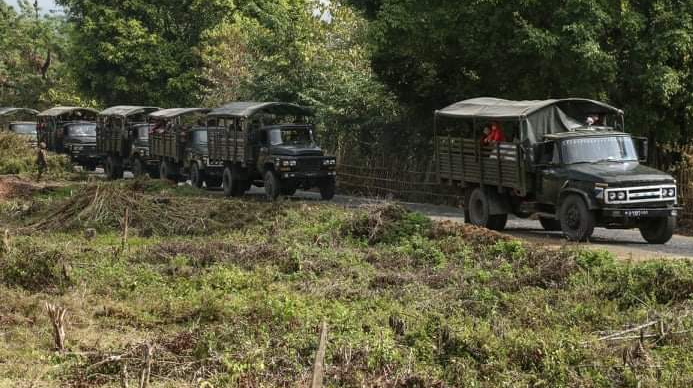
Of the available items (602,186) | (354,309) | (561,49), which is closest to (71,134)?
(561,49)

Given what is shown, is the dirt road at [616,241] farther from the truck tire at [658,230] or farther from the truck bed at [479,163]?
the truck bed at [479,163]

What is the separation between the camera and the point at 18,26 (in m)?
73.7

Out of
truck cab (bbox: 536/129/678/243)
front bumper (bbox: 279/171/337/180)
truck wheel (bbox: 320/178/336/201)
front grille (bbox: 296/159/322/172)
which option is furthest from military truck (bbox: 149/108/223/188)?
truck cab (bbox: 536/129/678/243)

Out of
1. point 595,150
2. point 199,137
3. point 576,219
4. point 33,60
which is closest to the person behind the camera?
point 576,219

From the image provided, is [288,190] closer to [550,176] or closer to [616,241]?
[550,176]

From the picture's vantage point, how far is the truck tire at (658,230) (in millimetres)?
18078

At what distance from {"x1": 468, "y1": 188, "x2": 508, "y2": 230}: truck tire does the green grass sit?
261 cm

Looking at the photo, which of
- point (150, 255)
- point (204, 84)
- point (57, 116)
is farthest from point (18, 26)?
point (150, 255)

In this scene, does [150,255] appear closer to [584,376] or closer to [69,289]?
[69,289]

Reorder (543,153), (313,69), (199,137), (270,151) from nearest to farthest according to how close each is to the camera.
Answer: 1. (543,153)
2. (270,151)
3. (199,137)
4. (313,69)

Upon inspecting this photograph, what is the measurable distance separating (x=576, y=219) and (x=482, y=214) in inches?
115

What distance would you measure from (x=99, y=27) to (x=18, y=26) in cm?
2251

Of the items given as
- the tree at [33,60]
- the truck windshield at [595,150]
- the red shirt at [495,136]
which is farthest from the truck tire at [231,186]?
the tree at [33,60]

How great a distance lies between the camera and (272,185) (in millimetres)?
27312
